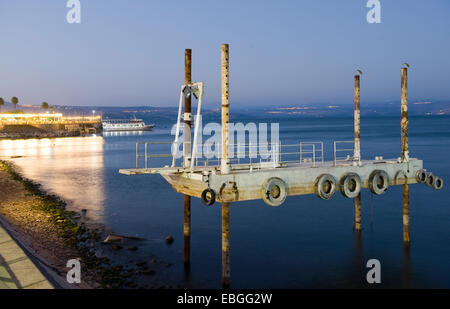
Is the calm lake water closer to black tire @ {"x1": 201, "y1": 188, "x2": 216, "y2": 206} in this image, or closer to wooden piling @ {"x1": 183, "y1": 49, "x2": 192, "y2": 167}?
black tire @ {"x1": 201, "y1": 188, "x2": 216, "y2": 206}

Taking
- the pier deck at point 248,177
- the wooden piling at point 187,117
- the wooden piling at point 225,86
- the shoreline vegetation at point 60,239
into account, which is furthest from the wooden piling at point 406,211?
the shoreline vegetation at point 60,239

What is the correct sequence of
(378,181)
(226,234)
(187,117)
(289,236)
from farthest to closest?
1. (289,236)
2. (378,181)
3. (187,117)
4. (226,234)

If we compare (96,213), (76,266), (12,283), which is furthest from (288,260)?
(96,213)

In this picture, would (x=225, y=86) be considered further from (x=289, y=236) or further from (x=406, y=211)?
(x=289, y=236)

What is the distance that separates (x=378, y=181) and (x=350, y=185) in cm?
163

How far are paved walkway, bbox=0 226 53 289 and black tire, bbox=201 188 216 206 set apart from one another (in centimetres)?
550

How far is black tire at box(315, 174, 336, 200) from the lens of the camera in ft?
57.7

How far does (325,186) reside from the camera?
1783 centimetres

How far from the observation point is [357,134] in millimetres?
22391

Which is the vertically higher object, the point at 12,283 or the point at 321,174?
the point at 321,174

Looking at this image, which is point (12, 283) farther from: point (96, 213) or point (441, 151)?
point (441, 151)

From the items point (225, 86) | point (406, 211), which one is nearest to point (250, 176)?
point (225, 86)

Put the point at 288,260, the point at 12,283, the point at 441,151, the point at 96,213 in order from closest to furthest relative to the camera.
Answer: the point at 12,283
the point at 288,260
the point at 96,213
the point at 441,151
